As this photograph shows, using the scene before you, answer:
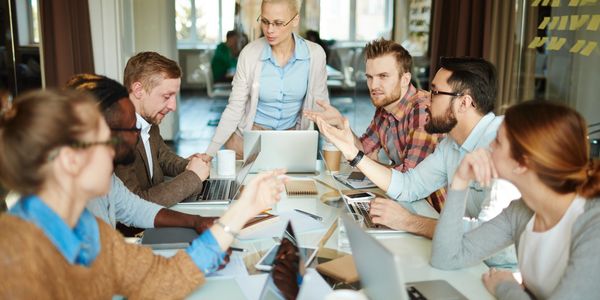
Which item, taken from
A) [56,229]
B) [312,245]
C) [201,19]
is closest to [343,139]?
[312,245]

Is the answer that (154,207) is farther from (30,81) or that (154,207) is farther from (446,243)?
(30,81)

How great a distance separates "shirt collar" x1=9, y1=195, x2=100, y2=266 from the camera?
1.15 m

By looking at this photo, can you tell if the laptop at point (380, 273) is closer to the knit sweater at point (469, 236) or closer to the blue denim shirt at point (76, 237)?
the knit sweater at point (469, 236)

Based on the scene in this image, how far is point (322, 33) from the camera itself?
20.7 feet

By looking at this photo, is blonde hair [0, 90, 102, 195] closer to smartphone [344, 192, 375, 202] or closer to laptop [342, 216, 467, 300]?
laptop [342, 216, 467, 300]

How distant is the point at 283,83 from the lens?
3.43 metres

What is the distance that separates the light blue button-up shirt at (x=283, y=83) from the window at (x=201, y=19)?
3.02 meters

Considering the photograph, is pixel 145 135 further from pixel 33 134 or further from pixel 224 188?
pixel 33 134

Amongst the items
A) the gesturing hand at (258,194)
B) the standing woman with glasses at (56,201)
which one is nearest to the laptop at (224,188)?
the gesturing hand at (258,194)

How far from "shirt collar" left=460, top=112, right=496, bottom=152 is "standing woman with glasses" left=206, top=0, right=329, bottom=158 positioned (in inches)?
47.6

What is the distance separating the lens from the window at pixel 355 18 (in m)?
6.18

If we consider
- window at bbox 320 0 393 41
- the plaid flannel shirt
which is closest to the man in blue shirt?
the plaid flannel shirt

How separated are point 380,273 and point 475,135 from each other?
1.27 metres

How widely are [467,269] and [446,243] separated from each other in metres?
0.11
